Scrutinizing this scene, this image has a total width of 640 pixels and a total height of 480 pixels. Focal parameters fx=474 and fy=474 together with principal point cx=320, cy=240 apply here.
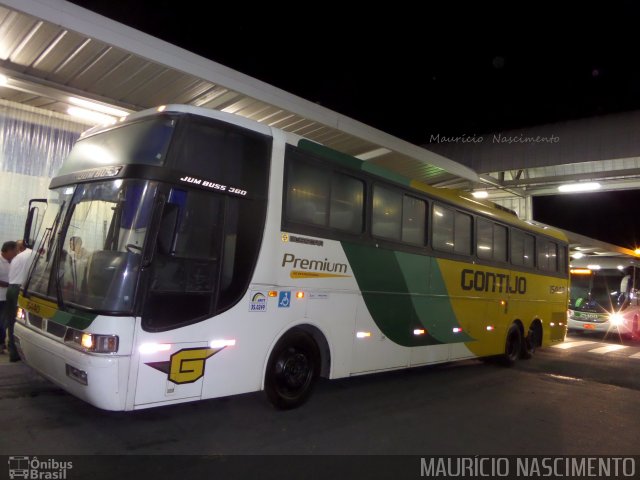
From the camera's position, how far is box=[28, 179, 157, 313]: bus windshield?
443 centimetres

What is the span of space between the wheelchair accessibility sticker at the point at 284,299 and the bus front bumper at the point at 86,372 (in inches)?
74.2

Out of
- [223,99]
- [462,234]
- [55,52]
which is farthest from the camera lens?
[462,234]

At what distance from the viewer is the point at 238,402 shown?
6191 mm

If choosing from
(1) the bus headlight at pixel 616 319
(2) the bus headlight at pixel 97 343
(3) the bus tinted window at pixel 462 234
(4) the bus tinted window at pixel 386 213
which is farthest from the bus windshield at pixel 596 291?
(2) the bus headlight at pixel 97 343

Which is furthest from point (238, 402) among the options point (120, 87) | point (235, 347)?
point (120, 87)

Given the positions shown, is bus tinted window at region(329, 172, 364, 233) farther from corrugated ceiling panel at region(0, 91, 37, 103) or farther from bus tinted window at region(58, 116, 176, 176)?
corrugated ceiling panel at region(0, 91, 37, 103)

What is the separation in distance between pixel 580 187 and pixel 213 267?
1523 centimetres

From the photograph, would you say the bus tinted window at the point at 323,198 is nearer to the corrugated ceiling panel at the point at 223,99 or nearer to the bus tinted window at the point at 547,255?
the corrugated ceiling panel at the point at 223,99

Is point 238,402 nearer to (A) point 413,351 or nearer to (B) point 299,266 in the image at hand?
(B) point 299,266

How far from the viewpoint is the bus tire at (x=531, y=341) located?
37.4ft

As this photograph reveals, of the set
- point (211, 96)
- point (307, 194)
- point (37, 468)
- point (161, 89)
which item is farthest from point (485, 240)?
point (37, 468)

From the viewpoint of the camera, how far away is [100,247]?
4676 mm

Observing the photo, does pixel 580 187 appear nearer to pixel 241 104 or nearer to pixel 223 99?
pixel 241 104

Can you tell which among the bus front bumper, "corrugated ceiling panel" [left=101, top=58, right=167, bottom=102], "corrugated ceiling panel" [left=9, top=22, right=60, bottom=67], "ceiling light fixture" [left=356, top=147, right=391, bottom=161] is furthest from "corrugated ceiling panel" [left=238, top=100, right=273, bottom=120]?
the bus front bumper
